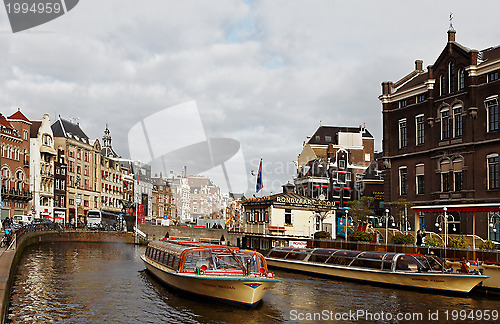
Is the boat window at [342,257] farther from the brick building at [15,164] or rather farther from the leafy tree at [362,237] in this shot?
the brick building at [15,164]

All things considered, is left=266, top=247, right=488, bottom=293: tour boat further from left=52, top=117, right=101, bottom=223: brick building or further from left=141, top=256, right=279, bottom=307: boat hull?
left=52, top=117, right=101, bottom=223: brick building

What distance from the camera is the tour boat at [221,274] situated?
28.6 meters

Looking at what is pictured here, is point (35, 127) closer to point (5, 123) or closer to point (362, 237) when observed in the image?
point (5, 123)

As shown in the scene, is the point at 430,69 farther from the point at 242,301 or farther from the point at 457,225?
the point at 242,301

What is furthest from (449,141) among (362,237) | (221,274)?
(221,274)

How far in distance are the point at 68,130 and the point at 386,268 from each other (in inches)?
3900

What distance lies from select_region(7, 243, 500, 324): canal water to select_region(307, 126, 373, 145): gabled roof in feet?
264

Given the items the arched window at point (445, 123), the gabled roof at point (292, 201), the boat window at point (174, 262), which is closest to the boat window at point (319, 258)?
the boat window at point (174, 262)

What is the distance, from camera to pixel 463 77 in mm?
57906

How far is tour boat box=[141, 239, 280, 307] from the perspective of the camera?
2861 centimetres

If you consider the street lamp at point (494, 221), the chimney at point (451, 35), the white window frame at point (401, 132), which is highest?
the chimney at point (451, 35)

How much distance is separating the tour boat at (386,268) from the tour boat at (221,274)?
1100 centimetres

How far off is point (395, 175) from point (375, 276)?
104ft

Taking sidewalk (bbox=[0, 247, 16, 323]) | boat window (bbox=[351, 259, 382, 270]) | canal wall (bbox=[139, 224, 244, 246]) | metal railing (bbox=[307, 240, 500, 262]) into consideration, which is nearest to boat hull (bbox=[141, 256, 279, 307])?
sidewalk (bbox=[0, 247, 16, 323])
